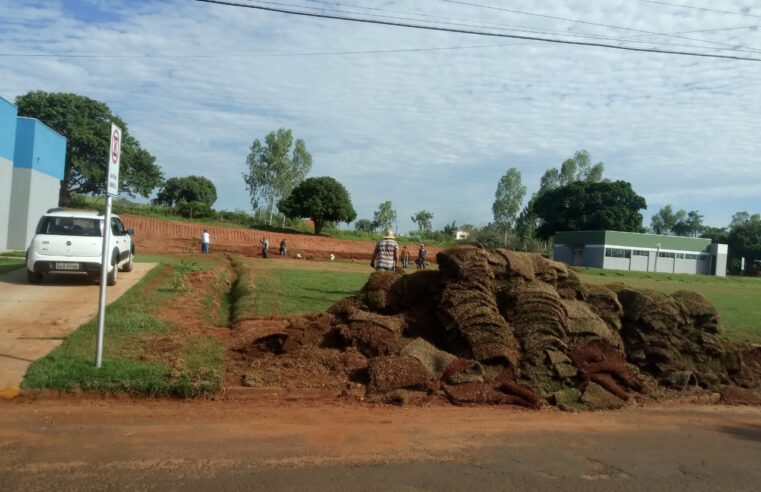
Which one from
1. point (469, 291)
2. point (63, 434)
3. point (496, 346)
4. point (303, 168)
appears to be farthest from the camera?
point (303, 168)

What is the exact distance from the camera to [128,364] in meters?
7.69

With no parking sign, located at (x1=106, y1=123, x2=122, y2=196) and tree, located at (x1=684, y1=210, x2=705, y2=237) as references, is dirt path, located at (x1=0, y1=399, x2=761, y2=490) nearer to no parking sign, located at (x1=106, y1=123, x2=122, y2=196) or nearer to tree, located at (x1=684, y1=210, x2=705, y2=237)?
no parking sign, located at (x1=106, y1=123, x2=122, y2=196)

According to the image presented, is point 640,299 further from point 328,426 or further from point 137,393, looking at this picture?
point 137,393

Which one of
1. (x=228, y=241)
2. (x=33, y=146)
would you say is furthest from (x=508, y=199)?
(x=33, y=146)

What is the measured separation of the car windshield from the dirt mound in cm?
649

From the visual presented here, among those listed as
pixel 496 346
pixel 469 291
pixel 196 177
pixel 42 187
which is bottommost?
pixel 496 346

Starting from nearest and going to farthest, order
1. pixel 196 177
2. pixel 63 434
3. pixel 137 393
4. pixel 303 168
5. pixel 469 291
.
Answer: pixel 63 434 < pixel 137 393 < pixel 469 291 < pixel 303 168 < pixel 196 177

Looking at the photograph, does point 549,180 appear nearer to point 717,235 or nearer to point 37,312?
point 717,235

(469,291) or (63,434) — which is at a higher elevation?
(469,291)

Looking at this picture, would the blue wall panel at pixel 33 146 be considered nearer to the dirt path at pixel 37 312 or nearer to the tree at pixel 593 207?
the dirt path at pixel 37 312

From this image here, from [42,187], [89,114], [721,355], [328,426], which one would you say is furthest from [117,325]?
[89,114]

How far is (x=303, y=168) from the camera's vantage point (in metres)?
67.2

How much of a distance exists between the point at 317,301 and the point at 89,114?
1983 inches

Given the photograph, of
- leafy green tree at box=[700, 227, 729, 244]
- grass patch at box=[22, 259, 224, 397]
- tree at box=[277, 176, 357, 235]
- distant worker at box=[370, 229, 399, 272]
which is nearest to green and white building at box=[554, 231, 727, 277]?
leafy green tree at box=[700, 227, 729, 244]
